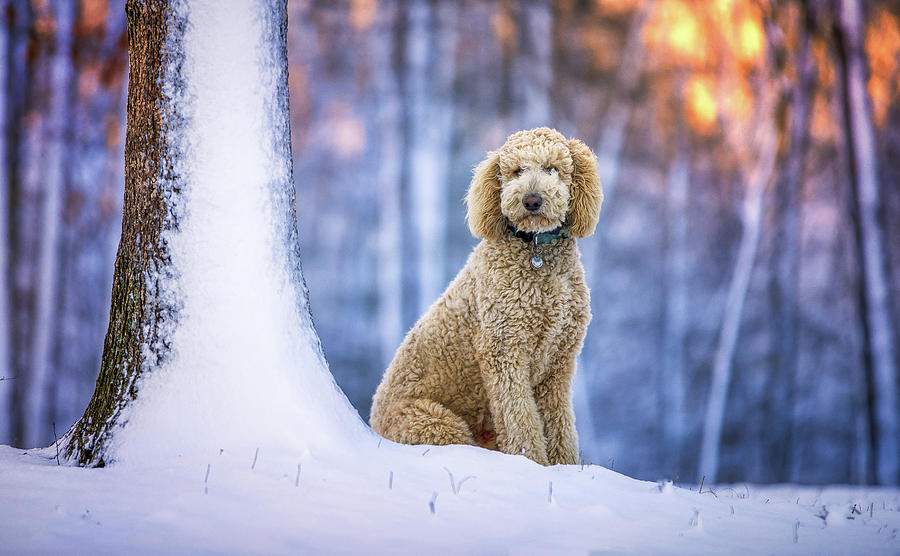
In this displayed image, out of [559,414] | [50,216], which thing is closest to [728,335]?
[559,414]

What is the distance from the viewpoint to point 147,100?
3031 mm

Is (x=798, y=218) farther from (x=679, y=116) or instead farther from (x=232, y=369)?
(x=232, y=369)

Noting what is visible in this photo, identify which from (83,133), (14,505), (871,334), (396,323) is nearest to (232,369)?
(14,505)

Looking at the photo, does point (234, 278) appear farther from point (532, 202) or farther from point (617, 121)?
point (617, 121)

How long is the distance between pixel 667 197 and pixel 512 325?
5.63 meters

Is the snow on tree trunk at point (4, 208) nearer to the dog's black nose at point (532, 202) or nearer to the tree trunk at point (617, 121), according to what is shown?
the dog's black nose at point (532, 202)

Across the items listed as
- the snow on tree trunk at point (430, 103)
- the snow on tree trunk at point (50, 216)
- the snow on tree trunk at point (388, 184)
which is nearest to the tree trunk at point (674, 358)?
the snow on tree trunk at point (430, 103)

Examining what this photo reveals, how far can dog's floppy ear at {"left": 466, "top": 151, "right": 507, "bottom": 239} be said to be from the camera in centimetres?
365

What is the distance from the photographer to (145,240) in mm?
3012

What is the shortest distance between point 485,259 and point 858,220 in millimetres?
6655

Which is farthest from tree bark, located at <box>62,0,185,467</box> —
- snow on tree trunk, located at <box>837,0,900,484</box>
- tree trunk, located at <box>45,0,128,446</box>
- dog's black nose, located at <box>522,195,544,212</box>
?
snow on tree trunk, located at <box>837,0,900,484</box>

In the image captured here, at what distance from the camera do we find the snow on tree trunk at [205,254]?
9.36ft

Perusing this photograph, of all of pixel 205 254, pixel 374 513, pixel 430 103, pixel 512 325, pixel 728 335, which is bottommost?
pixel 374 513

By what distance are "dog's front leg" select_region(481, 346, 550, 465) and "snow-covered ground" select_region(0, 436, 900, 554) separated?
0.42m
